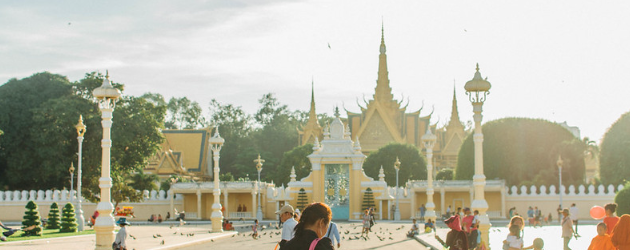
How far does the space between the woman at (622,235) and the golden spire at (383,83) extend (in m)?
64.6

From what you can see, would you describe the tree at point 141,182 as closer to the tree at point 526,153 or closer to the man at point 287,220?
the tree at point 526,153

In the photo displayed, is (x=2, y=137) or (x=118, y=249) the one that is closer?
(x=118, y=249)

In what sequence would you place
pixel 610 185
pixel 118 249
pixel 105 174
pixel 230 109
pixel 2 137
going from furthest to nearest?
pixel 230 109 < pixel 2 137 < pixel 610 185 < pixel 105 174 < pixel 118 249

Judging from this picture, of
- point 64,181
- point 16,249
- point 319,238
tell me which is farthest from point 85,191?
point 319,238

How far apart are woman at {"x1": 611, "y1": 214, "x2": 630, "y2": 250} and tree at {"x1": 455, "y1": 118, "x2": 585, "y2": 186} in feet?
121

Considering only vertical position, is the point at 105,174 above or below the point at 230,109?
below

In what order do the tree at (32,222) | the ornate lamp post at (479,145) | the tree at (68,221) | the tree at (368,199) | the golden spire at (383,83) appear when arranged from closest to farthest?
1. the ornate lamp post at (479,145)
2. the tree at (32,222)
3. the tree at (68,221)
4. the tree at (368,199)
5. the golden spire at (383,83)

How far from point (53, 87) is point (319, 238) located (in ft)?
146

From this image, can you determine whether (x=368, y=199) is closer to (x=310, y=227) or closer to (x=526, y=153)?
(x=526, y=153)

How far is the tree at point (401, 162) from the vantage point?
56.5 m

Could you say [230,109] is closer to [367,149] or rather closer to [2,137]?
[367,149]

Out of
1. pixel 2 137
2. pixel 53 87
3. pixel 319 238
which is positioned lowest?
pixel 319 238

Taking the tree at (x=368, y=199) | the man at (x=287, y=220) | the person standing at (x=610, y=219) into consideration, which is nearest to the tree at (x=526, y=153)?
the tree at (x=368, y=199)

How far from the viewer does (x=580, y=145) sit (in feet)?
154
